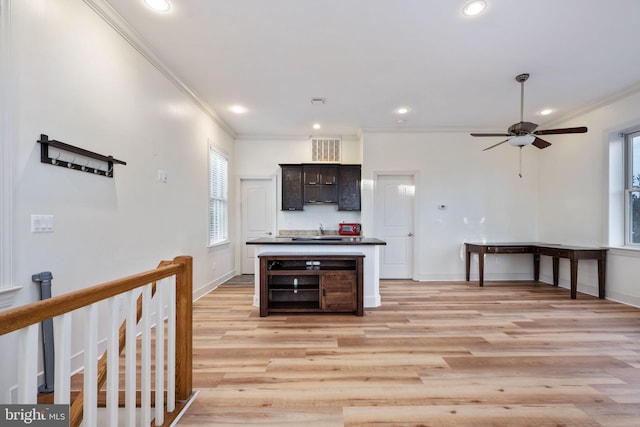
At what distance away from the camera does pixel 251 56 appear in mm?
2943

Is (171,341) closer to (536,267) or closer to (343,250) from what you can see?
(343,250)

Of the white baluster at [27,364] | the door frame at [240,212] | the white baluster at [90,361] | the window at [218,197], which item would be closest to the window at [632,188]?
the door frame at [240,212]

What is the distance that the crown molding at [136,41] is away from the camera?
2250 mm

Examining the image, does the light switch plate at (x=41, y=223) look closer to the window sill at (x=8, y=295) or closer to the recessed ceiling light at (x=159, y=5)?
the window sill at (x=8, y=295)

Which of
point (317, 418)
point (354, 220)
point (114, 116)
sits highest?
point (114, 116)

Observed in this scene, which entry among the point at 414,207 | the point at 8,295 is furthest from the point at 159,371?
the point at 414,207

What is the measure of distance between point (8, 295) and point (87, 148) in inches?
44.4

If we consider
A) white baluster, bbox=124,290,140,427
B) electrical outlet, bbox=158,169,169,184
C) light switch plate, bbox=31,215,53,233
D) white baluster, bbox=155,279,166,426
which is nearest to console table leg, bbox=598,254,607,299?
white baluster, bbox=155,279,166,426

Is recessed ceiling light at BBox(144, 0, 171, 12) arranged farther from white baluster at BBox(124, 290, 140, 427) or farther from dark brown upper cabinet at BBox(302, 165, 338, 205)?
dark brown upper cabinet at BBox(302, 165, 338, 205)

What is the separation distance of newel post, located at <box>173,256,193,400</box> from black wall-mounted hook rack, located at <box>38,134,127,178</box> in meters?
1.09

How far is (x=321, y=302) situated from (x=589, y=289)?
421 centimetres

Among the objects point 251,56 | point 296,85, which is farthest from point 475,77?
point 251,56

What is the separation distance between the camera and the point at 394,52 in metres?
2.86

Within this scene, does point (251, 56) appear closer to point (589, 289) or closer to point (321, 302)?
point (321, 302)
